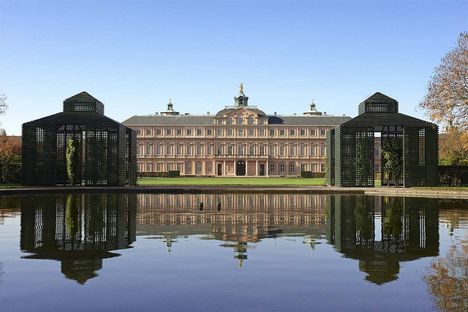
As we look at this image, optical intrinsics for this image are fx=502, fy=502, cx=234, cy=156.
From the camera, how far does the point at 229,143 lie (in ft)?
315

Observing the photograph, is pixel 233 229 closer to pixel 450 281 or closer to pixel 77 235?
pixel 77 235

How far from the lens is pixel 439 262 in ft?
28.2

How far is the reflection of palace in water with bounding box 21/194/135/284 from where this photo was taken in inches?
343

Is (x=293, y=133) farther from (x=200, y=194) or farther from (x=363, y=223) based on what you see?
(x=363, y=223)

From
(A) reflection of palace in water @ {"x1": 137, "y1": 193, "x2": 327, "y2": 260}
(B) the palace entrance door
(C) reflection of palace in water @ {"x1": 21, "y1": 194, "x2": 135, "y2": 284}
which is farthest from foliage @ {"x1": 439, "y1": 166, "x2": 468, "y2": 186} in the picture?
(B) the palace entrance door

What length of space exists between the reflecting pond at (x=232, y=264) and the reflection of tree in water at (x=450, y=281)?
0.05 ft

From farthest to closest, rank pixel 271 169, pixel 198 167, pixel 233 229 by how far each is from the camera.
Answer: pixel 198 167 < pixel 271 169 < pixel 233 229

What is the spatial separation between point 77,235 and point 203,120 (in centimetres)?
8604

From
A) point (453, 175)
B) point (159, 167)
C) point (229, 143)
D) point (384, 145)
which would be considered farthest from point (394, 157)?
point (159, 167)

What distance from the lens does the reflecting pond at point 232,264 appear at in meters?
6.25

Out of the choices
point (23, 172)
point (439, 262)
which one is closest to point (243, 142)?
point (23, 172)

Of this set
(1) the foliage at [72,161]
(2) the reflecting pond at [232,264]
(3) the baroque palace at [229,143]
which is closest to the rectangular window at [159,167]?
(3) the baroque palace at [229,143]

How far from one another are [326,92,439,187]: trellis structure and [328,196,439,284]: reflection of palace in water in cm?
1536

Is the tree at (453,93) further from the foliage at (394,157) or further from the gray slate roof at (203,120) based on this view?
the gray slate roof at (203,120)
